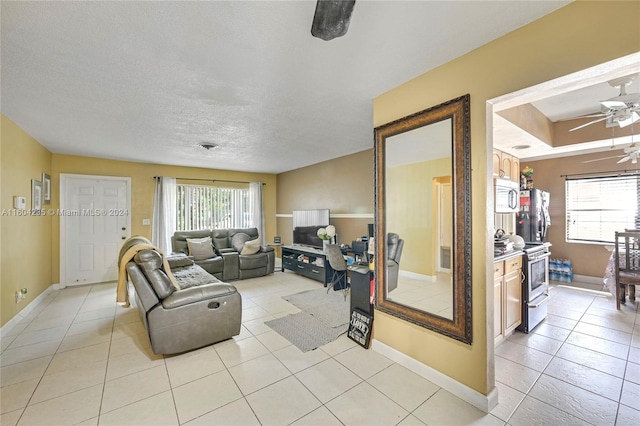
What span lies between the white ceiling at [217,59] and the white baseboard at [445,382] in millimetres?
2379

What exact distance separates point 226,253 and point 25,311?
111 inches

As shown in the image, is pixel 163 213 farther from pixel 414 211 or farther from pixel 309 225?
pixel 414 211

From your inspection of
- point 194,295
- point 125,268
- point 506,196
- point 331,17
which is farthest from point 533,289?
point 125,268

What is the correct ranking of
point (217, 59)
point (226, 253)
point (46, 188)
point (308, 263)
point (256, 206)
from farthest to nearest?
1. point (256, 206)
2. point (226, 253)
3. point (308, 263)
4. point (46, 188)
5. point (217, 59)

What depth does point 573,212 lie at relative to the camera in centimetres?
483

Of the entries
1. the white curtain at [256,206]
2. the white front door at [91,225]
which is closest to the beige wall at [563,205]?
the white curtain at [256,206]

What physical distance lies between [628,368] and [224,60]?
13.6ft

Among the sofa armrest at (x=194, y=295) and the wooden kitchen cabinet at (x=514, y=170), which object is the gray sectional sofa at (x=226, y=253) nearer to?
the sofa armrest at (x=194, y=295)

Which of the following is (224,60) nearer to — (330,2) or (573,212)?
(330,2)

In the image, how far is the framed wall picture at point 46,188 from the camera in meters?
4.17

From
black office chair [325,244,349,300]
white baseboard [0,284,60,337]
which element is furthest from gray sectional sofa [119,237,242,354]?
white baseboard [0,284,60,337]

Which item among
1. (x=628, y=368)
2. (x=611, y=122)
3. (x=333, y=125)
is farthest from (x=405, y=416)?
(x=611, y=122)

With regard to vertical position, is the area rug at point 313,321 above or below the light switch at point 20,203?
below

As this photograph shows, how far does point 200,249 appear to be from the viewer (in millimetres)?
5141
